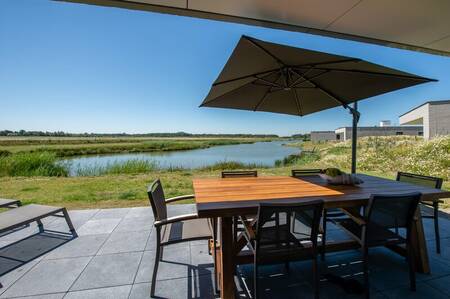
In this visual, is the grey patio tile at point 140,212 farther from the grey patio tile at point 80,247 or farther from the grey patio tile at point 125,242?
the grey patio tile at point 80,247

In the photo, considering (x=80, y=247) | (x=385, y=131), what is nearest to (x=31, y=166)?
(x=80, y=247)

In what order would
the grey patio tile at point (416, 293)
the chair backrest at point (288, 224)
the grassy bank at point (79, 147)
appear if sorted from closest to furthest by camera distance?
the chair backrest at point (288, 224) → the grey patio tile at point (416, 293) → the grassy bank at point (79, 147)

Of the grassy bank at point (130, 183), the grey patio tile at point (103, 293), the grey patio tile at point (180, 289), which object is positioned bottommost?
the grey patio tile at point (180, 289)

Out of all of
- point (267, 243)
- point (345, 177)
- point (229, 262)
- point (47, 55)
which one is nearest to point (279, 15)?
point (345, 177)

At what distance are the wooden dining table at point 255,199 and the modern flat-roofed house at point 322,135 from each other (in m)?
41.4

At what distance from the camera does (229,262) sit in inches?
63.4

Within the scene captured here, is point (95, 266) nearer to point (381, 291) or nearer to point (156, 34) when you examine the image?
point (381, 291)

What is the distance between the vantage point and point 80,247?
2.51m

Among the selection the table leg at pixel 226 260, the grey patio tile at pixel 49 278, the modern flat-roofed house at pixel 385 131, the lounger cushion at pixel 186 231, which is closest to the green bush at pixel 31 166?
the grey patio tile at pixel 49 278

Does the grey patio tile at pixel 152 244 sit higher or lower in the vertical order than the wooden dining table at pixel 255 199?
lower

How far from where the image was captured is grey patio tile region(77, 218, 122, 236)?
9.48 feet

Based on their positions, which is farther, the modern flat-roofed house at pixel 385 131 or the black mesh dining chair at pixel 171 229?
the modern flat-roofed house at pixel 385 131

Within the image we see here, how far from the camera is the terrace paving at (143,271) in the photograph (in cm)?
177

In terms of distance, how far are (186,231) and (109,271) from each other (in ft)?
2.79
